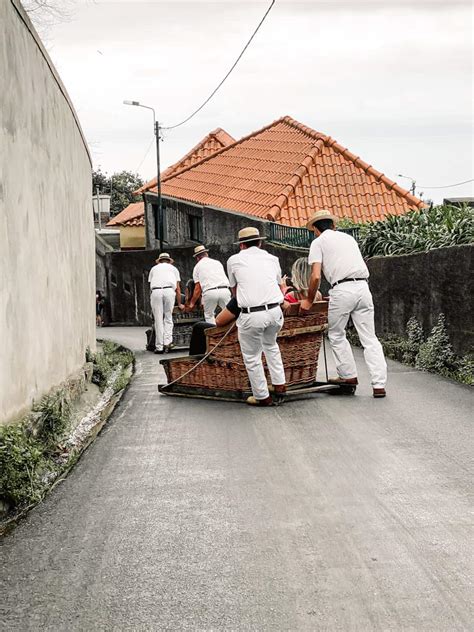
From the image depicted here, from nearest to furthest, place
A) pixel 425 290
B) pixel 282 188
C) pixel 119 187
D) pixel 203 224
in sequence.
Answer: pixel 425 290 < pixel 282 188 < pixel 203 224 < pixel 119 187

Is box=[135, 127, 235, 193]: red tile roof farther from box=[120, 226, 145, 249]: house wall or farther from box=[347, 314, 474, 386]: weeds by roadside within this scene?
box=[347, 314, 474, 386]: weeds by roadside

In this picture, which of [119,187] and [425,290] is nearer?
[425,290]

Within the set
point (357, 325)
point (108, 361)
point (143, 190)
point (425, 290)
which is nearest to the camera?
point (357, 325)

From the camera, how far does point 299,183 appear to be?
28.5 m

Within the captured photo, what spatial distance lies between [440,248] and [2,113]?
25.4ft

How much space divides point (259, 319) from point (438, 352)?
13.0ft

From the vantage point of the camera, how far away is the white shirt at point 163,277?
1794 cm

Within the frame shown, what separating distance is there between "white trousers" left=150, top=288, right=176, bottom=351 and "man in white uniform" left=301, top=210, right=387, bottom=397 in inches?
285

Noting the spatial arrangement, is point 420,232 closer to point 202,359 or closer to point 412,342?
point 412,342

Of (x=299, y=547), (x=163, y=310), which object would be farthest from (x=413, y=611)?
(x=163, y=310)

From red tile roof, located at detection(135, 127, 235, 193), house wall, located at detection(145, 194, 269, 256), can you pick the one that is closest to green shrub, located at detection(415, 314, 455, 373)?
house wall, located at detection(145, 194, 269, 256)

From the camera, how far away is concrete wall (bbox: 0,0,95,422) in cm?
708

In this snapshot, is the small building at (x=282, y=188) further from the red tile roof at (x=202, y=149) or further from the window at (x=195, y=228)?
the red tile roof at (x=202, y=149)

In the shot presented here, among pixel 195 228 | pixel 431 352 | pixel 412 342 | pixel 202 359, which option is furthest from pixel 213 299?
pixel 195 228
